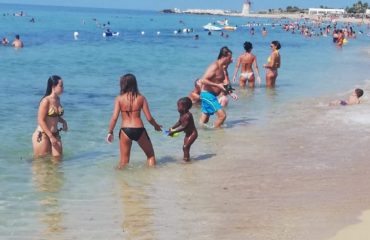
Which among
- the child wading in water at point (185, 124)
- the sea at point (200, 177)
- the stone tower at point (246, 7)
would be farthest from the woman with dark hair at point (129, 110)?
the stone tower at point (246, 7)

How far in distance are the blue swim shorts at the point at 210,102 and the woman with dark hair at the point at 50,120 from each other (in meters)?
3.01

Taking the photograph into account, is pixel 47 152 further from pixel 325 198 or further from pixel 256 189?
pixel 325 198

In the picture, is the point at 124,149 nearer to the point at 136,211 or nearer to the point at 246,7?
the point at 136,211

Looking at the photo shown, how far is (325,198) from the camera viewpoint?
6.00 metres

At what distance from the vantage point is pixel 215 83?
9727mm

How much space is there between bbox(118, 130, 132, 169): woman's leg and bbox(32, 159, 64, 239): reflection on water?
737 millimetres

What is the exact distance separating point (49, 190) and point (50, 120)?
1272 mm

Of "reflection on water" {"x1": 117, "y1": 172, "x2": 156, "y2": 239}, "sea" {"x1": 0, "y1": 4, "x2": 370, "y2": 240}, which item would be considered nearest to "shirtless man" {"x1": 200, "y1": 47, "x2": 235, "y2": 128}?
"sea" {"x1": 0, "y1": 4, "x2": 370, "y2": 240}

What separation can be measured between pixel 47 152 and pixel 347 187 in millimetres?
3739

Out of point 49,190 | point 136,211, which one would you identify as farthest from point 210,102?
point 136,211

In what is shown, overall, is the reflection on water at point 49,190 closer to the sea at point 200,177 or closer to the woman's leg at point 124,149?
the sea at point 200,177

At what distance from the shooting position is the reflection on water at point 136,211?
508cm

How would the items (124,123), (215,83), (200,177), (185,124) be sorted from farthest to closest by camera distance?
1. (215,83)
2. (185,124)
3. (124,123)
4. (200,177)

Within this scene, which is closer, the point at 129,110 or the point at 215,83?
the point at 129,110
